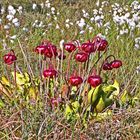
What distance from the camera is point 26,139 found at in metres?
3.49

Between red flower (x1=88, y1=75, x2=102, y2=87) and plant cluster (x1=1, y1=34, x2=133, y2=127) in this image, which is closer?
red flower (x1=88, y1=75, x2=102, y2=87)

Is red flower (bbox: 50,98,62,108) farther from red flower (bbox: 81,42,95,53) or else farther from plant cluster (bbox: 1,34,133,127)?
red flower (bbox: 81,42,95,53)

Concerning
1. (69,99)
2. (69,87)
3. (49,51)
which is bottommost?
(69,99)

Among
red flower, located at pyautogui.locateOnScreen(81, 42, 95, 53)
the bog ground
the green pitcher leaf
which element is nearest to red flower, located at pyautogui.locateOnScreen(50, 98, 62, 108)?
the bog ground

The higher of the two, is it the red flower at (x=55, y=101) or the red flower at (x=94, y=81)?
the red flower at (x=94, y=81)

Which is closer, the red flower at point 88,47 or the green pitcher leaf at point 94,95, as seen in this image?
the red flower at point 88,47

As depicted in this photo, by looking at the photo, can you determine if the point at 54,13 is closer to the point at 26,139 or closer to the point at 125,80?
the point at 125,80

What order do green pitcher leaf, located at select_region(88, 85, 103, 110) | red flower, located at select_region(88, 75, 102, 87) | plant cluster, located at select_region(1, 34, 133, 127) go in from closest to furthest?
red flower, located at select_region(88, 75, 102, 87) → plant cluster, located at select_region(1, 34, 133, 127) → green pitcher leaf, located at select_region(88, 85, 103, 110)

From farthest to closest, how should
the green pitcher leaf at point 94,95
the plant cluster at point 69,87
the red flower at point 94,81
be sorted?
the green pitcher leaf at point 94,95 < the plant cluster at point 69,87 < the red flower at point 94,81

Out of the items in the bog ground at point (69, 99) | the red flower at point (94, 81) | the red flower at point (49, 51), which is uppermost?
the red flower at point (49, 51)

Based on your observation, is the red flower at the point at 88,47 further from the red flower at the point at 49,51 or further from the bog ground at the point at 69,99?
the red flower at the point at 49,51

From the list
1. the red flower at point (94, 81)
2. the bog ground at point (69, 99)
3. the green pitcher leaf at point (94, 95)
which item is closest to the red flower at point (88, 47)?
the bog ground at point (69, 99)

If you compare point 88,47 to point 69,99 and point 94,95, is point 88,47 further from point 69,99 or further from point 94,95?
point 69,99

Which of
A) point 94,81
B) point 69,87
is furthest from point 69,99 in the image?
point 94,81
